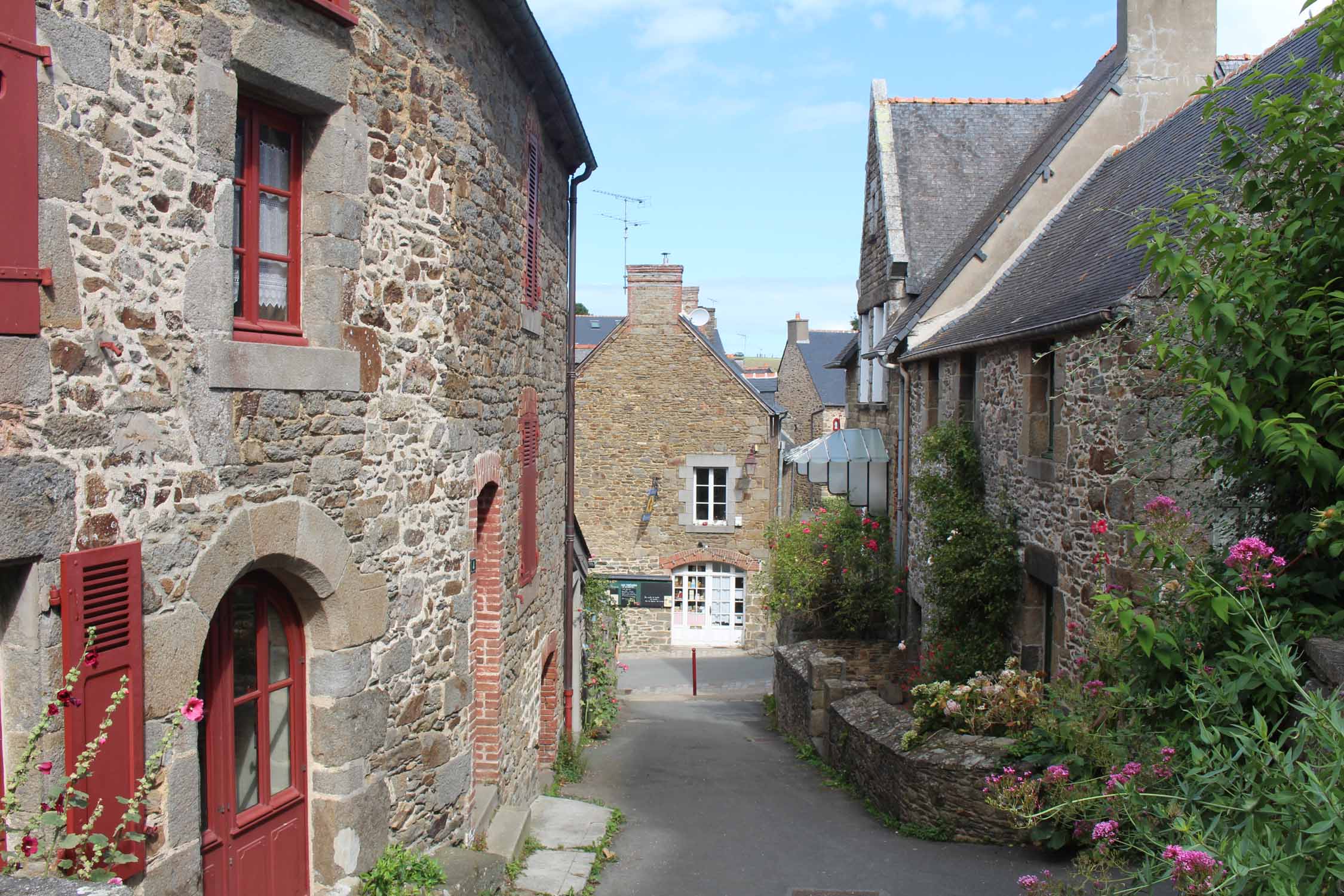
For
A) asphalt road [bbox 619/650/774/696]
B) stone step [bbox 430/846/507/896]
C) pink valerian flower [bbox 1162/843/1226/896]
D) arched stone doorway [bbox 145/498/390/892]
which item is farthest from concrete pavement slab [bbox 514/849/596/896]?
asphalt road [bbox 619/650/774/696]

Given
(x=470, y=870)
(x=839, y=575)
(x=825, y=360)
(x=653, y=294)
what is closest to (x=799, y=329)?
(x=825, y=360)

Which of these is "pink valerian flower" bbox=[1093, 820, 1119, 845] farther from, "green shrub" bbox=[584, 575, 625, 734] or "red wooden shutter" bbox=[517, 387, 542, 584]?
"green shrub" bbox=[584, 575, 625, 734]

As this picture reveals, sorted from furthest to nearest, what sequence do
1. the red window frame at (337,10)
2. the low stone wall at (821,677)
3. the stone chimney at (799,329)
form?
the stone chimney at (799,329)
the low stone wall at (821,677)
the red window frame at (337,10)

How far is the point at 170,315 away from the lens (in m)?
4.16

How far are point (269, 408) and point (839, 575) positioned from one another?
13.4m

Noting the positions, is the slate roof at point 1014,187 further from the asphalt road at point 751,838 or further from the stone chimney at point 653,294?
the stone chimney at point 653,294

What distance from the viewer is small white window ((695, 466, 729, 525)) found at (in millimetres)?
23297

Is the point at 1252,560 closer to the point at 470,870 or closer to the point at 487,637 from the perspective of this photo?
the point at 470,870

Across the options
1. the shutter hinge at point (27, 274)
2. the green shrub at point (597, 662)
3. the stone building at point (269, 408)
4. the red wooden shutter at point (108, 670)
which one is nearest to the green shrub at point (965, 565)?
the green shrub at point (597, 662)

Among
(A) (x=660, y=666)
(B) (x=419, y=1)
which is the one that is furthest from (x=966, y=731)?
(A) (x=660, y=666)

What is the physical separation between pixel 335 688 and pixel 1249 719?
172 inches

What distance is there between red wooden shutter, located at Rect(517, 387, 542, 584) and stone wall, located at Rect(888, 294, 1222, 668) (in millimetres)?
4371

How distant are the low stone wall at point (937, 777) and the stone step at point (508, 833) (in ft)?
11.0

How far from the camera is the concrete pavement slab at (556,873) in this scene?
720 cm
